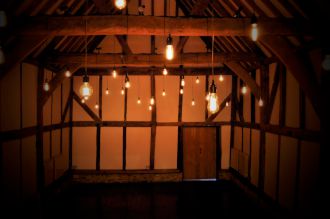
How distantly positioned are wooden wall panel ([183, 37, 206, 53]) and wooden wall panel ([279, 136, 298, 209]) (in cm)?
482

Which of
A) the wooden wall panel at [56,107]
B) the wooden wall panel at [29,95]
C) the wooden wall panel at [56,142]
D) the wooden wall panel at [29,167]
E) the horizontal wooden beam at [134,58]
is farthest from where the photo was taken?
the wooden wall panel at [56,107]

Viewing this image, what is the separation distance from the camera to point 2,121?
5.11 meters

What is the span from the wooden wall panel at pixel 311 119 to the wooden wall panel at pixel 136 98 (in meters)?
5.79

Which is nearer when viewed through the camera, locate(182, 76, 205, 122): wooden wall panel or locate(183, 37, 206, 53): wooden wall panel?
locate(183, 37, 206, 53): wooden wall panel

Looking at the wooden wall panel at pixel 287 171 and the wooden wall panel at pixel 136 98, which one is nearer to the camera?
the wooden wall panel at pixel 287 171

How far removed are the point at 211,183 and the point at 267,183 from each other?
2838mm

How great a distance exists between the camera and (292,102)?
5625mm

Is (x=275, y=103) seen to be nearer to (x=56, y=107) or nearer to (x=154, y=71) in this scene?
(x=154, y=71)

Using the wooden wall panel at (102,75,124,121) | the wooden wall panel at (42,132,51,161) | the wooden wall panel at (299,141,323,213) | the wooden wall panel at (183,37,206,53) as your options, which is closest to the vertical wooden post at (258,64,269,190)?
the wooden wall panel at (299,141,323,213)

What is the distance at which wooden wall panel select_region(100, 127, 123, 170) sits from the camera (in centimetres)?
953

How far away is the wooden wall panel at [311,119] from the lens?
4.68 metres

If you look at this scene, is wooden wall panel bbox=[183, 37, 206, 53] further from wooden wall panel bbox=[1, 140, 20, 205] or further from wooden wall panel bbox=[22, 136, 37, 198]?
wooden wall panel bbox=[1, 140, 20, 205]

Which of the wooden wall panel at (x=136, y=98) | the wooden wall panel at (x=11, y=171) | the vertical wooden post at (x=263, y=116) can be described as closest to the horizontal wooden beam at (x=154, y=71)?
the wooden wall panel at (x=136, y=98)

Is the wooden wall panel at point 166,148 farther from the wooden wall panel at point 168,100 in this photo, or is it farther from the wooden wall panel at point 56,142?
the wooden wall panel at point 56,142
